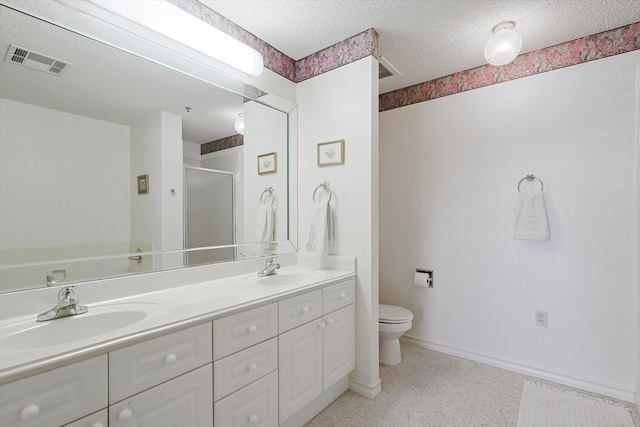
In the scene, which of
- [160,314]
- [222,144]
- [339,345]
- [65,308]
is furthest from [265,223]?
[65,308]

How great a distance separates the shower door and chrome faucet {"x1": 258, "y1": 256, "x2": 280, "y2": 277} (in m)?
0.22

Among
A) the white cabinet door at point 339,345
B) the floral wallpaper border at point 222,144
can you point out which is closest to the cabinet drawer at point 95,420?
the white cabinet door at point 339,345

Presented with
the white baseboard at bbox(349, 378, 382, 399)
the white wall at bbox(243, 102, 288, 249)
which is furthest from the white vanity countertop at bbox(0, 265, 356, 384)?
the white baseboard at bbox(349, 378, 382, 399)

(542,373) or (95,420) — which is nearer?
(95,420)

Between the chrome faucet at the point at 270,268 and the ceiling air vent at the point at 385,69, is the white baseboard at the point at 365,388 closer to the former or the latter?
the chrome faucet at the point at 270,268

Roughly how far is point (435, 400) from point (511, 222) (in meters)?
1.41

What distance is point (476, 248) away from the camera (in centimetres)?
248

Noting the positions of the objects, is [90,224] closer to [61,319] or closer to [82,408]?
[61,319]

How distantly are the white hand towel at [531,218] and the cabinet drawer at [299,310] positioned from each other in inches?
62.5

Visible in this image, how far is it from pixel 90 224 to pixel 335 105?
1603mm

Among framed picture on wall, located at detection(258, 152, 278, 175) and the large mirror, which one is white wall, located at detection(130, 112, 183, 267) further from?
framed picture on wall, located at detection(258, 152, 278, 175)

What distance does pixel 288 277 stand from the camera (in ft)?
6.63

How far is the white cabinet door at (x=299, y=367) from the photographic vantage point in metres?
1.49

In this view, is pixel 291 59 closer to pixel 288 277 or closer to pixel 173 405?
pixel 288 277
